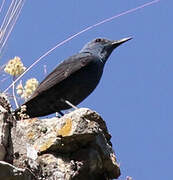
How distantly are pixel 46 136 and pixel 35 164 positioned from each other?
0.70 meters

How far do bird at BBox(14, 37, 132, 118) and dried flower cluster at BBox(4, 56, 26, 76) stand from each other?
76.2 inches

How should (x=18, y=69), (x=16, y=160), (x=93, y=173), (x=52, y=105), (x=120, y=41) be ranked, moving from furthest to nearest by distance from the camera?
(x=120, y=41) → (x=52, y=105) → (x=18, y=69) → (x=93, y=173) → (x=16, y=160)

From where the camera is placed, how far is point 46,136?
193 inches

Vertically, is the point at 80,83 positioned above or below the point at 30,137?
above

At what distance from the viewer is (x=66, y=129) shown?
485cm

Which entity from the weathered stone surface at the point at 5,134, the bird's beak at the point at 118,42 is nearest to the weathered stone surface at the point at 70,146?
the weathered stone surface at the point at 5,134

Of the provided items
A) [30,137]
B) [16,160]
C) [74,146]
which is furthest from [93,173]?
[16,160]

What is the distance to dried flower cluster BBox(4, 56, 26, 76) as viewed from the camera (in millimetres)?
5223

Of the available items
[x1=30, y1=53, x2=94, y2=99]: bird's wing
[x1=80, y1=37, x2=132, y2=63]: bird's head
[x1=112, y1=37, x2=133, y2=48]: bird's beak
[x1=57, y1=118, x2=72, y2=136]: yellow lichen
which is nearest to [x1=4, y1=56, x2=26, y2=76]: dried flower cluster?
[x1=57, y1=118, x2=72, y2=136]: yellow lichen

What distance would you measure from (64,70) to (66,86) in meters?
0.34

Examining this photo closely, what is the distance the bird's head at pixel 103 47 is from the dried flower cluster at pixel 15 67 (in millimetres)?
3319

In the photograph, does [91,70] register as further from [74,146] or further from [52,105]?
[74,146]

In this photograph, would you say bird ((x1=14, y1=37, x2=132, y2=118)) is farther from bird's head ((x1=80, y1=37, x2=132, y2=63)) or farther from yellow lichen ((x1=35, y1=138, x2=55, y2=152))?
yellow lichen ((x1=35, y1=138, x2=55, y2=152))

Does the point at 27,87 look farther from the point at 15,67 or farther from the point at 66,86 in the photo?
the point at 66,86
